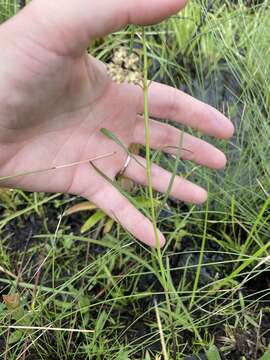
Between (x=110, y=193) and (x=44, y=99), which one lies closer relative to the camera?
(x=44, y=99)

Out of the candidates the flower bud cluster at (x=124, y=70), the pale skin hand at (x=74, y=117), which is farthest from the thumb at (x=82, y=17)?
the flower bud cluster at (x=124, y=70)

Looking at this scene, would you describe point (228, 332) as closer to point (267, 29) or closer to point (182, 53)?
point (267, 29)

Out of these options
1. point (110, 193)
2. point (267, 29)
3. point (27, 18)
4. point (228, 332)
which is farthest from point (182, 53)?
point (228, 332)

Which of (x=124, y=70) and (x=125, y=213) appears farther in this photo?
(x=125, y=213)

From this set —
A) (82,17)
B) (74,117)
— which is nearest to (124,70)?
(82,17)

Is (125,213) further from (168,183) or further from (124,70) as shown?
(124,70)

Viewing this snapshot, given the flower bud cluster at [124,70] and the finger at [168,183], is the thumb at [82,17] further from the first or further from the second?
the finger at [168,183]

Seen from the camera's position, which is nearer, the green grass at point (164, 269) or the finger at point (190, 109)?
the green grass at point (164, 269)
